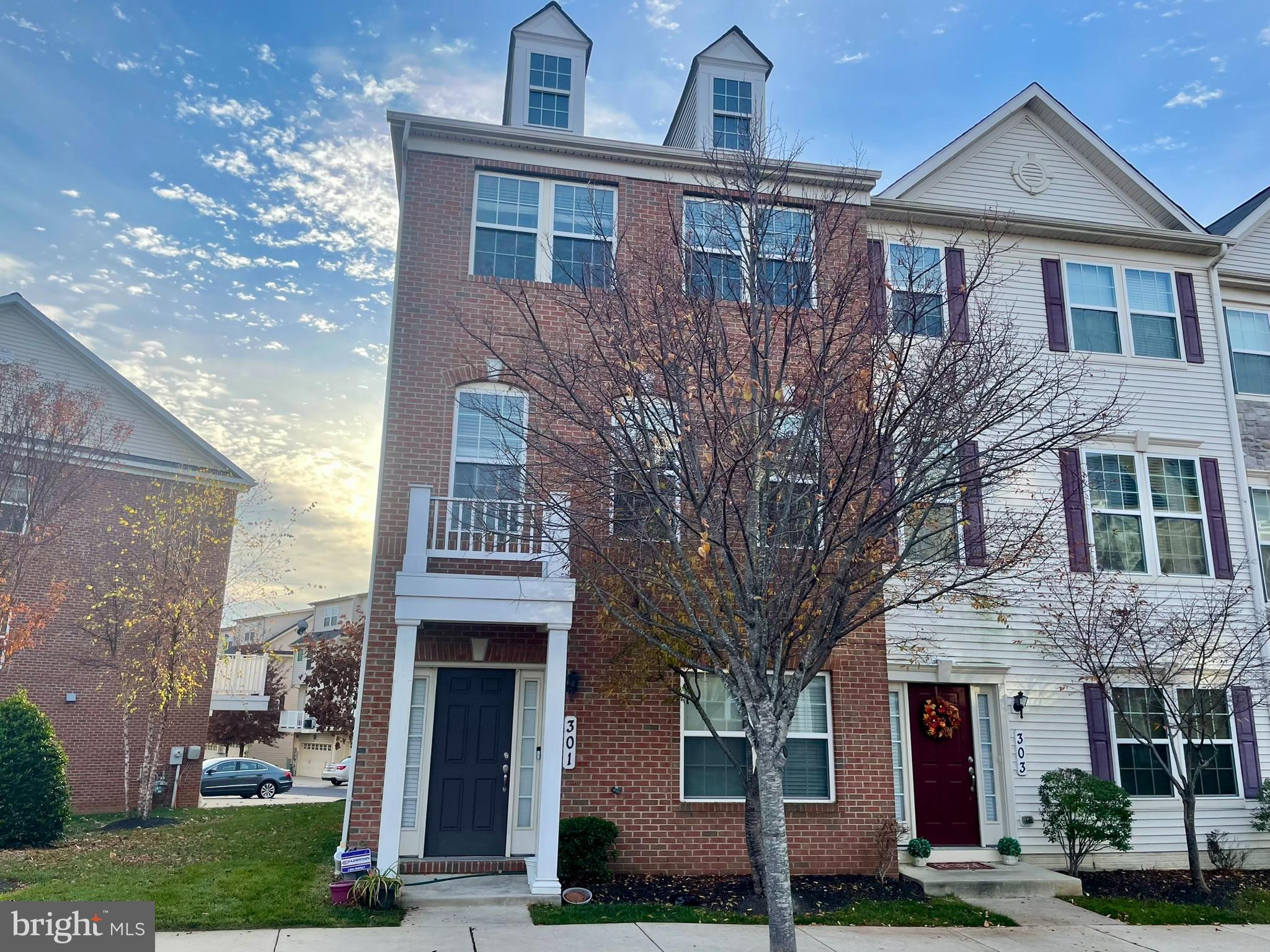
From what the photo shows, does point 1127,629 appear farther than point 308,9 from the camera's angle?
Yes

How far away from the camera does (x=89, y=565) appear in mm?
17359

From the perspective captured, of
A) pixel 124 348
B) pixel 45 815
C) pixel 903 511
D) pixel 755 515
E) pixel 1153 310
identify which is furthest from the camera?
pixel 124 348

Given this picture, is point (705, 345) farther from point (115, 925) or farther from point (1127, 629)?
point (1127, 629)

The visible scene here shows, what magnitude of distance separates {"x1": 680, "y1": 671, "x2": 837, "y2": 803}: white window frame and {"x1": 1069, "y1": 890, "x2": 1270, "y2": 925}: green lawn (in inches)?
118

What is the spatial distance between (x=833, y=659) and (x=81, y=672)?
15.1 m

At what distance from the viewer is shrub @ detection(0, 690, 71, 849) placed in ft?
37.1

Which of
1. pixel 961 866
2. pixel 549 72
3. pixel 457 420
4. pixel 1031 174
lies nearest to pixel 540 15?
pixel 549 72

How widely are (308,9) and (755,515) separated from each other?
27.9 feet

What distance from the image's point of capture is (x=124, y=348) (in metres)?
16.4

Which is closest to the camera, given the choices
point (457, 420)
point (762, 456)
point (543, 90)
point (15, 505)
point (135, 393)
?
point (762, 456)

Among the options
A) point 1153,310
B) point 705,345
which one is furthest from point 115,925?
point 1153,310

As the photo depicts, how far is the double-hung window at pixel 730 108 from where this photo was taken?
44.7 ft

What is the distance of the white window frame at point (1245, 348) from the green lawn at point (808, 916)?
982 centimetres

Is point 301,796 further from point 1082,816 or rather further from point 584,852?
point 1082,816
